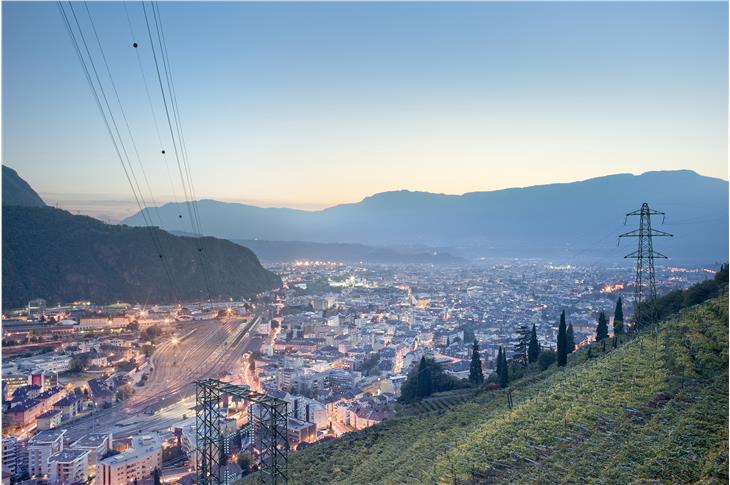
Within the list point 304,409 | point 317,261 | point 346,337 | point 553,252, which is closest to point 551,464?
point 304,409

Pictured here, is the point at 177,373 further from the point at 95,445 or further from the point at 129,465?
the point at 129,465

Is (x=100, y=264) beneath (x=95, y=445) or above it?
above

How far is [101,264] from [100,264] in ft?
0.26

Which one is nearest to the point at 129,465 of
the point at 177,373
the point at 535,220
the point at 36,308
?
the point at 177,373

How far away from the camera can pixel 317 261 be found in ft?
309

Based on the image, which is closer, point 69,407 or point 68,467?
point 68,467

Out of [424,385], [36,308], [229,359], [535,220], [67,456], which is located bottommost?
[229,359]

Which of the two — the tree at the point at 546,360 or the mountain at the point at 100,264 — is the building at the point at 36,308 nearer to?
the mountain at the point at 100,264

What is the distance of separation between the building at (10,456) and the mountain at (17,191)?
42174mm

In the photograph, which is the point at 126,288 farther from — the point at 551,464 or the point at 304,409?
the point at 551,464

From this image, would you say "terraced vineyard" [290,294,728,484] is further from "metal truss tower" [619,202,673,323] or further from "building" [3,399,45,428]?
"building" [3,399,45,428]

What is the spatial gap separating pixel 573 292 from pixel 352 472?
40.0 meters

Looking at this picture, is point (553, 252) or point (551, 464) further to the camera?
point (553, 252)

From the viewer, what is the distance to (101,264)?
1667 inches
